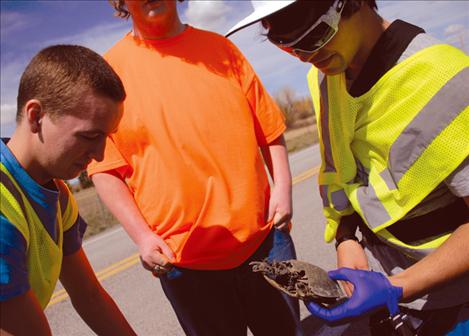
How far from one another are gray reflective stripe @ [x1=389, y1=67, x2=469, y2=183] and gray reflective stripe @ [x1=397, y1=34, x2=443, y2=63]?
5.6 inches

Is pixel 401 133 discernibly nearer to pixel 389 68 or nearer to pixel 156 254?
pixel 389 68

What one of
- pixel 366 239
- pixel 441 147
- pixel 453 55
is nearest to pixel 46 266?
pixel 366 239

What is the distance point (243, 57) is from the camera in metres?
2.23

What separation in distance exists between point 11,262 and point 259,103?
1.25 metres

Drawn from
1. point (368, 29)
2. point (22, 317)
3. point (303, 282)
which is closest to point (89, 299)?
point (22, 317)

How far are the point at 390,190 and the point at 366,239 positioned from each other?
377 mm

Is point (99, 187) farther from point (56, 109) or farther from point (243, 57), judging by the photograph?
point (243, 57)

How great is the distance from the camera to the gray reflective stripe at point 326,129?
1752 mm

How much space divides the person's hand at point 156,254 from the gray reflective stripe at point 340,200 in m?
0.71

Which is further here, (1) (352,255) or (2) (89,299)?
(2) (89,299)

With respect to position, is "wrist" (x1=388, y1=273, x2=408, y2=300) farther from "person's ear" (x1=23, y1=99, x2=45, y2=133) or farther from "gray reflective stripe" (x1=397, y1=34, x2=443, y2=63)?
"person's ear" (x1=23, y1=99, x2=45, y2=133)

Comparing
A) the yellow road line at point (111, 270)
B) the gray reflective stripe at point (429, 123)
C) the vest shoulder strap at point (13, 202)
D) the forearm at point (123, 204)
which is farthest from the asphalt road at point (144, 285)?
the vest shoulder strap at point (13, 202)

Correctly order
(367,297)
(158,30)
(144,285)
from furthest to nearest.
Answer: (144,285)
(158,30)
(367,297)

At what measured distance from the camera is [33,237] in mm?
1517
